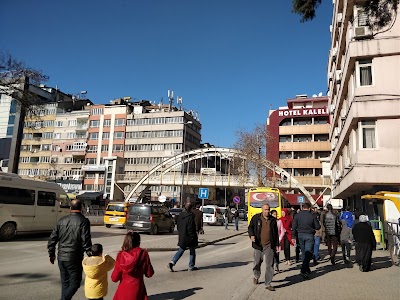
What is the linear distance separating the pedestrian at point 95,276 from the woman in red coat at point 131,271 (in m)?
0.31

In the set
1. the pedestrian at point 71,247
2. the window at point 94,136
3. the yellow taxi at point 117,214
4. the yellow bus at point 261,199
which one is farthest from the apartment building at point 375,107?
the window at point 94,136

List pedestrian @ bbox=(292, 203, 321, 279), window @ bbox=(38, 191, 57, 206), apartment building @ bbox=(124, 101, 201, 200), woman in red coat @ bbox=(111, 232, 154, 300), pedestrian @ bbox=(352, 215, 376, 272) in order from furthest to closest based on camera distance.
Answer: apartment building @ bbox=(124, 101, 201, 200)
window @ bbox=(38, 191, 57, 206)
pedestrian @ bbox=(352, 215, 376, 272)
pedestrian @ bbox=(292, 203, 321, 279)
woman in red coat @ bbox=(111, 232, 154, 300)

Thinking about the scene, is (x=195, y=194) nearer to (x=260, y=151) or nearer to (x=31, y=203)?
(x=260, y=151)

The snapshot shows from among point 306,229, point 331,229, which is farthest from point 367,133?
point 306,229

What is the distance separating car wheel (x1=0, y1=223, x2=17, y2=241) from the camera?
14708 millimetres

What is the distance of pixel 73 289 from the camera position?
17.6 ft

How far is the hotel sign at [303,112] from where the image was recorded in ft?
225

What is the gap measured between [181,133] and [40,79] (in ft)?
177

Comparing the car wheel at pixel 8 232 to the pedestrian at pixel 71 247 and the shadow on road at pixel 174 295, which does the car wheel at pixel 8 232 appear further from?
the pedestrian at pixel 71 247

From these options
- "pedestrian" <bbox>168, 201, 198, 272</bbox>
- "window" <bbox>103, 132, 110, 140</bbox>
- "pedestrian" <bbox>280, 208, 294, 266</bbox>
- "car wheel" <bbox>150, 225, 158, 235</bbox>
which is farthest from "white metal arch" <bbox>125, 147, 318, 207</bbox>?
"pedestrian" <bbox>168, 201, 198, 272</bbox>

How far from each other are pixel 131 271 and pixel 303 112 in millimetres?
69127

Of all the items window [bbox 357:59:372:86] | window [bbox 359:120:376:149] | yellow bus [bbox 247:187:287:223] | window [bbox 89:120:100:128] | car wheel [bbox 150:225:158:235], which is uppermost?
window [bbox 89:120:100:128]

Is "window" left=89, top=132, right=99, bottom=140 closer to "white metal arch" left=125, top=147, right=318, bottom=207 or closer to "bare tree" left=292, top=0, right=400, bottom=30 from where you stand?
"white metal arch" left=125, top=147, right=318, bottom=207

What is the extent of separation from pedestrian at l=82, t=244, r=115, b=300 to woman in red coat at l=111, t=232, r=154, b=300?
12.1 inches
